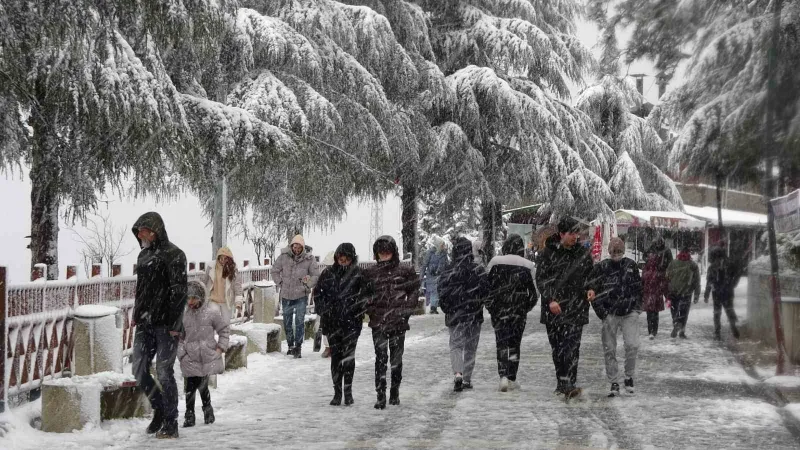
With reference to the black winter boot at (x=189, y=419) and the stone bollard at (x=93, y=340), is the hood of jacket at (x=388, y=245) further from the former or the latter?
the stone bollard at (x=93, y=340)

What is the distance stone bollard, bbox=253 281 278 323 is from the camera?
1509 centimetres

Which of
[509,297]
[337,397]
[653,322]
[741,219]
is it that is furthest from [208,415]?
[653,322]

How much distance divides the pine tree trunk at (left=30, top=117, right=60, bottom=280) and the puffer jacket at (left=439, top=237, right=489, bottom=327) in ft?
18.4

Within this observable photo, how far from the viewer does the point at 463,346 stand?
10781 mm

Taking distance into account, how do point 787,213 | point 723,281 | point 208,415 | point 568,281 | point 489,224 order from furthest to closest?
point 489,224 → point 723,281 → point 787,213 → point 568,281 → point 208,415

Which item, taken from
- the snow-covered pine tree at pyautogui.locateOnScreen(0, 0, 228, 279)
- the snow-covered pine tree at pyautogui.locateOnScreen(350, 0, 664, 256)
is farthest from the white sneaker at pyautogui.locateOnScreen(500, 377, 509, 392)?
the snow-covered pine tree at pyautogui.locateOnScreen(350, 0, 664, 256)

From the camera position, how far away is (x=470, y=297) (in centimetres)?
1062

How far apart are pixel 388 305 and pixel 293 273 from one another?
15.7ft

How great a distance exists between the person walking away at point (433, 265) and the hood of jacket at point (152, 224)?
525 inches

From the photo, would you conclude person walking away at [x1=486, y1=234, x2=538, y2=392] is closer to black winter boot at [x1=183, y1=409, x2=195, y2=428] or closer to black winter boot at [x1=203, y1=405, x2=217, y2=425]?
black winter boot at [x1=203, y1=405, x2=217, y2=425]

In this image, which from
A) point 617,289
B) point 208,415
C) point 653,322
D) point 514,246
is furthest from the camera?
point 653,322

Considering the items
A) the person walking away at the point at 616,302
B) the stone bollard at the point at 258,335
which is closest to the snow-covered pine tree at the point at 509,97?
the stone bollard at the point at 258,335

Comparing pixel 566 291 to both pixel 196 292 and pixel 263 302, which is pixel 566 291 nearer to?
pixel 196 292

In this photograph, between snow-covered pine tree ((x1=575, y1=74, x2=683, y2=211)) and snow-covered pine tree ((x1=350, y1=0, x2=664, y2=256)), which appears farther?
snow-covered pine tree ((x1=575, y1=74, x2=683, y2=211))
